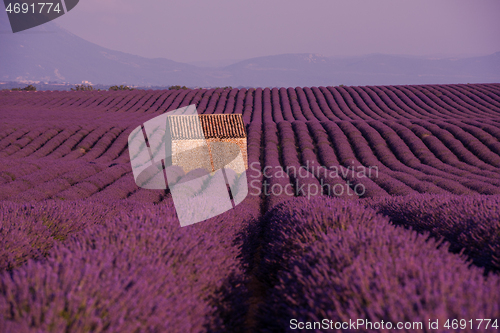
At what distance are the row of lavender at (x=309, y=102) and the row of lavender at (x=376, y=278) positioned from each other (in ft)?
96.3

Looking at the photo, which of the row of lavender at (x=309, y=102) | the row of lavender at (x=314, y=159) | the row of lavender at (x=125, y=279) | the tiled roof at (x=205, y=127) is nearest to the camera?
the row of lavender at (x=125, y=279)

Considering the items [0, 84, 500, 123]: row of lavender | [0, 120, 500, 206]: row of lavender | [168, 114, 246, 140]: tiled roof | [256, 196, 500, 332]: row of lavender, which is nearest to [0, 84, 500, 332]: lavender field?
[256, 196, 500, 332]: row of lavender

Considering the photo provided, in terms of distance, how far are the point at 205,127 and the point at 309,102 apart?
91.2 feet

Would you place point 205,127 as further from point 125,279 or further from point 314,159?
point 125,279

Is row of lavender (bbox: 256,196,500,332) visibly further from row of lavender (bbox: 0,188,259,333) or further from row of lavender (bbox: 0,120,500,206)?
row of lavender (bbox: 0,120,500,206)

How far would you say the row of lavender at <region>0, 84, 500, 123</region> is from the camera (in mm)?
35812

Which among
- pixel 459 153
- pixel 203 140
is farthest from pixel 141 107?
pixel 459 153

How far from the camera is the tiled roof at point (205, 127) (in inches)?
672

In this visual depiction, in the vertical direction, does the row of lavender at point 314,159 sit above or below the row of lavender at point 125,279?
below

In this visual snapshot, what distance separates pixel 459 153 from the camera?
1980 cm

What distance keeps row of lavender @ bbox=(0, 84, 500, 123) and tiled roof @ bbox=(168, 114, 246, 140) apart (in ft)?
50.3

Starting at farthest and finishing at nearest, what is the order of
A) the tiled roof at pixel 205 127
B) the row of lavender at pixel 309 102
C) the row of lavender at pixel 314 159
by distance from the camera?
the row of lavender at pixel 309 102, the tiled roof at pixel 205 127, the row of lavender at pixel 314 159

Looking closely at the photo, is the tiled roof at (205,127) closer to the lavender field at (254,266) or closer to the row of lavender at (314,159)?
the row of lavender at (314,159)

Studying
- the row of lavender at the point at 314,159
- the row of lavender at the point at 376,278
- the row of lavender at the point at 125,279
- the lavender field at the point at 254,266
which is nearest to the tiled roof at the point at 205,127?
the row of lavender at the point at 314,159
